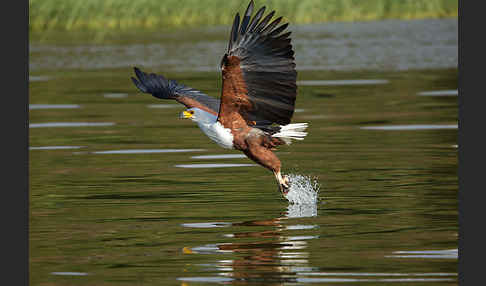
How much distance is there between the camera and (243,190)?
10.8 m

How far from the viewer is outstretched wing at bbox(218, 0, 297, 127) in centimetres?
988

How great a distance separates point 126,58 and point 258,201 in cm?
1472

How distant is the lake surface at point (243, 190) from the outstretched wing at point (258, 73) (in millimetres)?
797

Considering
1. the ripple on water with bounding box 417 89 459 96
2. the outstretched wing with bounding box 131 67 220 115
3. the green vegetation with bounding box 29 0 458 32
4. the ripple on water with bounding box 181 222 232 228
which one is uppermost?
the green vegetation with bounding box 29 0 458 32

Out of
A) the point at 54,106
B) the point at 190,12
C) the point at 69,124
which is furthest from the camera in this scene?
the point at 190,12

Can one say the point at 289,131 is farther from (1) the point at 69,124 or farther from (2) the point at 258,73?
(1) the point at 69,124

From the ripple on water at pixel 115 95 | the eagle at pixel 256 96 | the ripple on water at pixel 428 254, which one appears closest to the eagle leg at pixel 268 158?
the eagle at pixel 256 96

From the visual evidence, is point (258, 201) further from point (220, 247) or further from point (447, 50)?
point (447, 50)

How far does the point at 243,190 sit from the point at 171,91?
136 centimetres

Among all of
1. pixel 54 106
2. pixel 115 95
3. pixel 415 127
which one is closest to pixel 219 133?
pixel 415 127

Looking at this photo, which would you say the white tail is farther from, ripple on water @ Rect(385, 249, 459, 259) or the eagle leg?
ripple on water @ Rect(385, 249, 459, 259)

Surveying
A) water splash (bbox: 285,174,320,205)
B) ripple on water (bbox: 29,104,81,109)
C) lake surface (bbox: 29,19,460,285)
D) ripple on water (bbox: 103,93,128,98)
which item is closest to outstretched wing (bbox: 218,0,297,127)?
water splash (bbox: 285,174,320,205)

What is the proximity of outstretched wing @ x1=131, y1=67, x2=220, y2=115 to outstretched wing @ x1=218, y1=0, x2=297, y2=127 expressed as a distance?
0.69 m

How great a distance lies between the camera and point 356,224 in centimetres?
911
